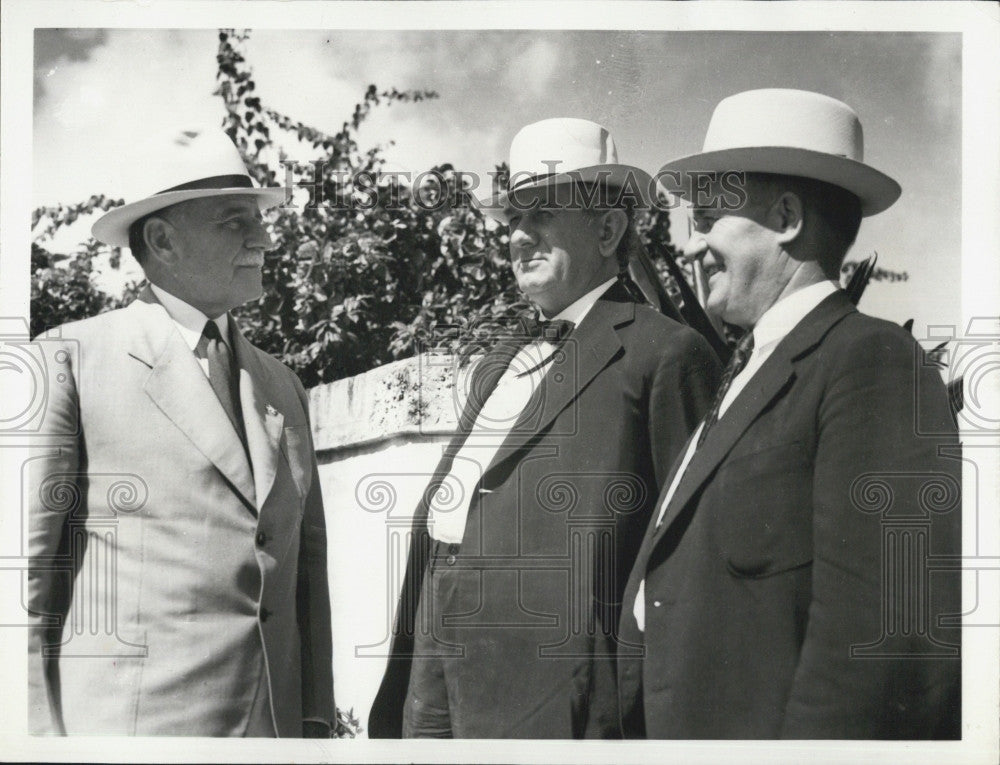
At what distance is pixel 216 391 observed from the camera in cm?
475

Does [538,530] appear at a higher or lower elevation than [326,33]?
lower

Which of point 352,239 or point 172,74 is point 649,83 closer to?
point 352,239

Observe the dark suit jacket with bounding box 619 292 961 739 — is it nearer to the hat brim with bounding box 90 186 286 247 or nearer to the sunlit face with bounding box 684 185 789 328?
the sunlit face with bounding box 684 185 789 328

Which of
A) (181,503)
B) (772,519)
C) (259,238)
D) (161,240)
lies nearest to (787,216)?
(772,519)

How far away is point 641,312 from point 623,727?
1.56m

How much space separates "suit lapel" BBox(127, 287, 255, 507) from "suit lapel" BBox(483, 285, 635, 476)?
3.12 ft

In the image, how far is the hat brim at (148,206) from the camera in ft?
15.8

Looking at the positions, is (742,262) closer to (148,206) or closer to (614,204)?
(614,204)

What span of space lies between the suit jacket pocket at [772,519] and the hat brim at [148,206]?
2143 millimetres

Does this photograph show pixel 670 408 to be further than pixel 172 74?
No

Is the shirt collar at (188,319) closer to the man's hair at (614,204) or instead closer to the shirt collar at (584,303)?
the shirt collar at (584,303)

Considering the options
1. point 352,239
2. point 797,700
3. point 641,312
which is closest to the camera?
point 797,700

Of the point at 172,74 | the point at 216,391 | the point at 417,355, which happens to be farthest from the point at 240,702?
the point at 172,74

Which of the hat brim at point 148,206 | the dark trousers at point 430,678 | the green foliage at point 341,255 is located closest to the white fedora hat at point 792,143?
the green foliage at point 341,255
